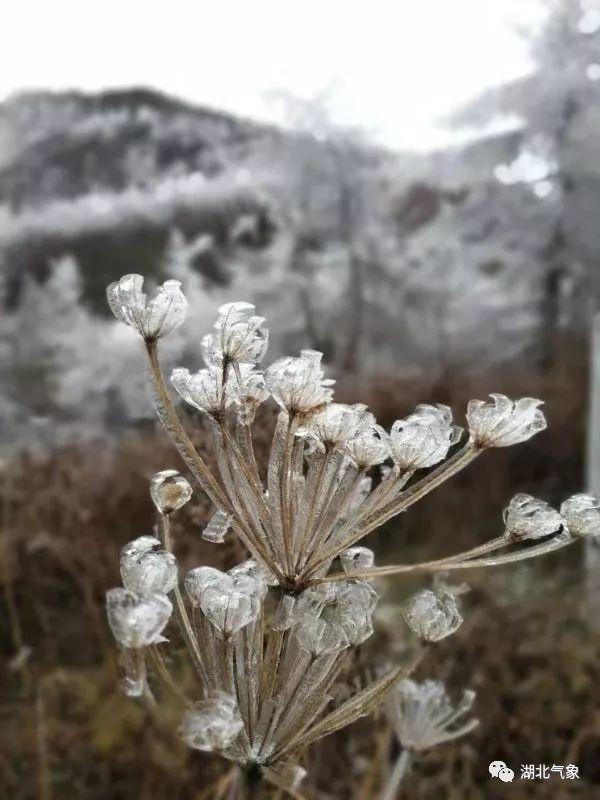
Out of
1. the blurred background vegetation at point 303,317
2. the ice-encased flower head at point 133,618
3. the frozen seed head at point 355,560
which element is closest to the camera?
the ice-encased flower head at point 133,618

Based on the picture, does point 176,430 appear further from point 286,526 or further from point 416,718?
point 416,718

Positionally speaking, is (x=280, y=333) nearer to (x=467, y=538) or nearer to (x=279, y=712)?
(x=467, y=538)

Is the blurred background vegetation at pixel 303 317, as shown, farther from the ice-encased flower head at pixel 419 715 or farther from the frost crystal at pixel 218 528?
the frost crystal at pixel 218 528

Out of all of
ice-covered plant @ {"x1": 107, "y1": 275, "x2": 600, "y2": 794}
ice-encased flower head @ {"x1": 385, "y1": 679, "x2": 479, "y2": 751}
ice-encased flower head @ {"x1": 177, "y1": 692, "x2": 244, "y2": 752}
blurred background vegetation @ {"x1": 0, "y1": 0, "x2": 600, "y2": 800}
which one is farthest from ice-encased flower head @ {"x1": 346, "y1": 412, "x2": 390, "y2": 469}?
blurred background vegetation @ {"x1": 0, "y1": 0, "x2": 600, "y2": 800}

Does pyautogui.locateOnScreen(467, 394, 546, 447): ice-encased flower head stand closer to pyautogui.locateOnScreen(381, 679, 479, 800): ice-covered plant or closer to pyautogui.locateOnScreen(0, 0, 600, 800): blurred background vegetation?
pyautogui.locateOnScreen(381, 679, 479, 800): ice-covered plant

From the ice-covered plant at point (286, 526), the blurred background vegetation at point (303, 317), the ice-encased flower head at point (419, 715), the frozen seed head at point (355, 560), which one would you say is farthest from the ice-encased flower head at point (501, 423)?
the blurred background vegetation at point (303, 317)

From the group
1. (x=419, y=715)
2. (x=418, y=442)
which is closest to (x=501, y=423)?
(x=418, y=442)
